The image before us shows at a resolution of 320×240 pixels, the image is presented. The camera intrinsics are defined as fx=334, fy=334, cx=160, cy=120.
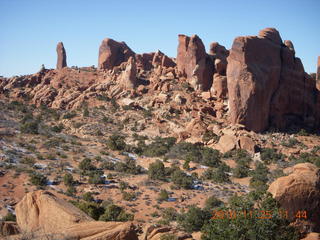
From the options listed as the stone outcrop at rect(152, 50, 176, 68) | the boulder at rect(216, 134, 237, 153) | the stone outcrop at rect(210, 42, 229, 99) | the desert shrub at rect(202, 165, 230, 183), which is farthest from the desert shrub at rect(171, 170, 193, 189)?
the stone outcrop at rect(152, 50, 176, 68)

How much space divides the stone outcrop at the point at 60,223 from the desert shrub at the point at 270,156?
847 inches

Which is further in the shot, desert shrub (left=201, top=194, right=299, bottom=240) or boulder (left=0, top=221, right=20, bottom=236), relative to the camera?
desert shrub (left=201, top=194, right=299, bottom=240)

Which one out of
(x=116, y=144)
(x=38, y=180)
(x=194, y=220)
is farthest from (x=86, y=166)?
(x=194, y=220)

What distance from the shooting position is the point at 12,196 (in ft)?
56.8

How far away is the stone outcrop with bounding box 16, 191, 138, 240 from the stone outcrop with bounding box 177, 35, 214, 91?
111ft

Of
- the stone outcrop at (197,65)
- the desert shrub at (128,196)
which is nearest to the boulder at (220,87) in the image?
the stone outcrop at (197,65)

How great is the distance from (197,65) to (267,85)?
10.3 meters

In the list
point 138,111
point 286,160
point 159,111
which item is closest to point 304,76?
point 286,160

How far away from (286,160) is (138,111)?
1805 cm

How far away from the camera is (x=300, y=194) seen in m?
11.9

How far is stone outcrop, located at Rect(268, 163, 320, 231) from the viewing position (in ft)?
38.0

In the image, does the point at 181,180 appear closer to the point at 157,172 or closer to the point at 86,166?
the point at 157,172

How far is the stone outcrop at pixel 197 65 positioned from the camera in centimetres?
4288

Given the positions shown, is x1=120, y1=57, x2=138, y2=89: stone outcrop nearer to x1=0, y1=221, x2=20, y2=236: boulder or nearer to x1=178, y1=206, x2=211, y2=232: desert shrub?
x1=178, y1=206, x2=211, y2=232: desert shrub
